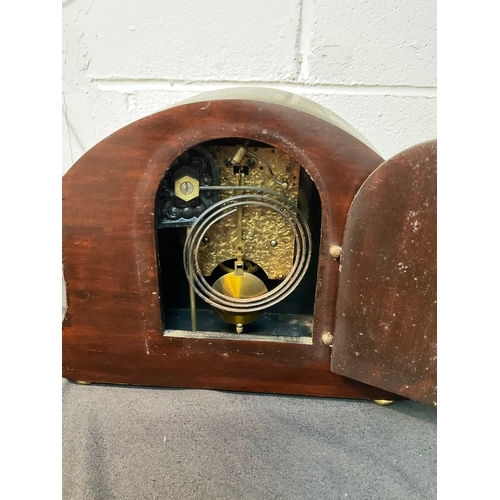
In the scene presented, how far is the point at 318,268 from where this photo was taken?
2.92 ft

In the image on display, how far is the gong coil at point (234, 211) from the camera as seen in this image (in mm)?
900

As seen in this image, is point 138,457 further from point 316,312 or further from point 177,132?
point 177,132

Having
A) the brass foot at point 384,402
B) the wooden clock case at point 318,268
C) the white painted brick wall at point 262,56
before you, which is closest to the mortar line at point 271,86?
the white painted brick wall at point 262,56

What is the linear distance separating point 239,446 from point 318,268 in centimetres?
37

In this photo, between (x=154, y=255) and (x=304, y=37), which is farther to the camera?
(x=304, y=37)

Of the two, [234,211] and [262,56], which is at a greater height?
[262,56]

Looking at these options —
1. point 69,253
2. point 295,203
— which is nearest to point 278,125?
point 295,203

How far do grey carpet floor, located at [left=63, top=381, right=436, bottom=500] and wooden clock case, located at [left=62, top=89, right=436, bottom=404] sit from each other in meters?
0.05

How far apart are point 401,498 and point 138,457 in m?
0.46

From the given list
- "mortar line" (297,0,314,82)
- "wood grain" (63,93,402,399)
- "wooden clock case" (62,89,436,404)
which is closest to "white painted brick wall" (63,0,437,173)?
"mortar line" (297,0,314,82)

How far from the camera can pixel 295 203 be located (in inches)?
37.5

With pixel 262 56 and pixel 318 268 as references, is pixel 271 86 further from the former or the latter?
pixel 318 268

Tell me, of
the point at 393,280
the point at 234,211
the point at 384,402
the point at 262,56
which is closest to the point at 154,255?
the point at 234,211

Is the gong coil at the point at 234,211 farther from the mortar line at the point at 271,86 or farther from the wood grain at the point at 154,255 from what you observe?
the mortar line at the point at 271,86
